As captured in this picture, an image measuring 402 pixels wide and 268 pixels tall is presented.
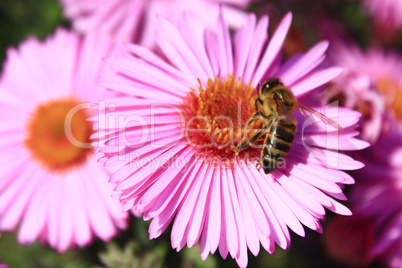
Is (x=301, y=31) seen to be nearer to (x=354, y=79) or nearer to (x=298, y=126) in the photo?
(x=354, y=79)

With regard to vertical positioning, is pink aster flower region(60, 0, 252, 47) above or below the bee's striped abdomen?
above

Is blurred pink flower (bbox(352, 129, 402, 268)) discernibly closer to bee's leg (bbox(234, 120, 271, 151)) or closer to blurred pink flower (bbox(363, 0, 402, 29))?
bee's leg (bbox(234, 120, 271, 151))

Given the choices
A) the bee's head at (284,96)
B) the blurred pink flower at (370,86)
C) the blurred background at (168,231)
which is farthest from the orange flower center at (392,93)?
the bee's head at (284,96)

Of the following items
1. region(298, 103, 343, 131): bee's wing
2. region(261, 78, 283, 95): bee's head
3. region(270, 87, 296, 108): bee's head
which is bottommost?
region(298, 103, 343, 131): bee's wing

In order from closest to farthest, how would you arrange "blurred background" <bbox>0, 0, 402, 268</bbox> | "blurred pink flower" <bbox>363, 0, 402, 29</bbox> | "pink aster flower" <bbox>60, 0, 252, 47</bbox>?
1. "blurred background" <bbox>0, 0, 402, 268</bbox>
2. "pink aster flower" <bbox>60, 0, 252, 47</bbox>
3. "blurred pink flower" <bbox>363, 0, 402, 29</bbox>

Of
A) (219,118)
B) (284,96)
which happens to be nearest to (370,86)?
(284,96)

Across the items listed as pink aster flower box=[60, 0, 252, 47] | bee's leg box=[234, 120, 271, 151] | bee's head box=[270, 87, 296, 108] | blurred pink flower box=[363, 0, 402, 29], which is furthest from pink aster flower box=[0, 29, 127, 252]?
blurred pink flower box=[363, 0, 402, 29]

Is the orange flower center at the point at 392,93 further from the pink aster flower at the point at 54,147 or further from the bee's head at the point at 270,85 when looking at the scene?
the pink aster flower at the point at 54,147
